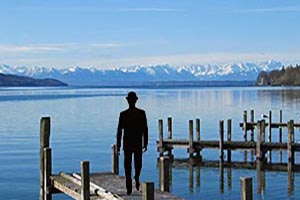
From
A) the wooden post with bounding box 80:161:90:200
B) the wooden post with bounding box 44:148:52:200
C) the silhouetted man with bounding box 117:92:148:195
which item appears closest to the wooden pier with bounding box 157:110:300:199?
the wooden post with bounding box 44:148:52:200

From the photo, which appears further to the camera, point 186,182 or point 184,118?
point 184,118

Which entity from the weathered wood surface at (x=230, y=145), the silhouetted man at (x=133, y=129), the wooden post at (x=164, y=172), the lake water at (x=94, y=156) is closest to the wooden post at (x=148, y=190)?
the silhouetted man at (x=133, y=129)

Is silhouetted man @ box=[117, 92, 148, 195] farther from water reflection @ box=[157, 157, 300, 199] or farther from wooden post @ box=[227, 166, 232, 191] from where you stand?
wooden post @ box=[227, 166, 232, 191]

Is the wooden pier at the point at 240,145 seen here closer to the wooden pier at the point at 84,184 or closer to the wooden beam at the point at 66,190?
the wooden pier at the point at 84,184

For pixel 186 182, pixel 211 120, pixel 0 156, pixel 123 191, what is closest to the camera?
pixel 123 191

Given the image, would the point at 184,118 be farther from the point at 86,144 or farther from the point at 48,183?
the point at 48,183

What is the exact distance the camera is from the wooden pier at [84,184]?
19891mm

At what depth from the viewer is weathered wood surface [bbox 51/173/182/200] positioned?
19.8 metres

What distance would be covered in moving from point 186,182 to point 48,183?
13208 millimetres

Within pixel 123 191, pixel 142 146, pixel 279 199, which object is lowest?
pixel 279 199

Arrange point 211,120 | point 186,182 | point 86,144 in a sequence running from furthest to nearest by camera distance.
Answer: point 211,120 < point 86,144 < point 186,182

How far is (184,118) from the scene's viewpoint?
3189 inches

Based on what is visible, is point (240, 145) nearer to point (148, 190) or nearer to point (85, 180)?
point (85, 180)

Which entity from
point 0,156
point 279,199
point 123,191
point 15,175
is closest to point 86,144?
point 0,156
